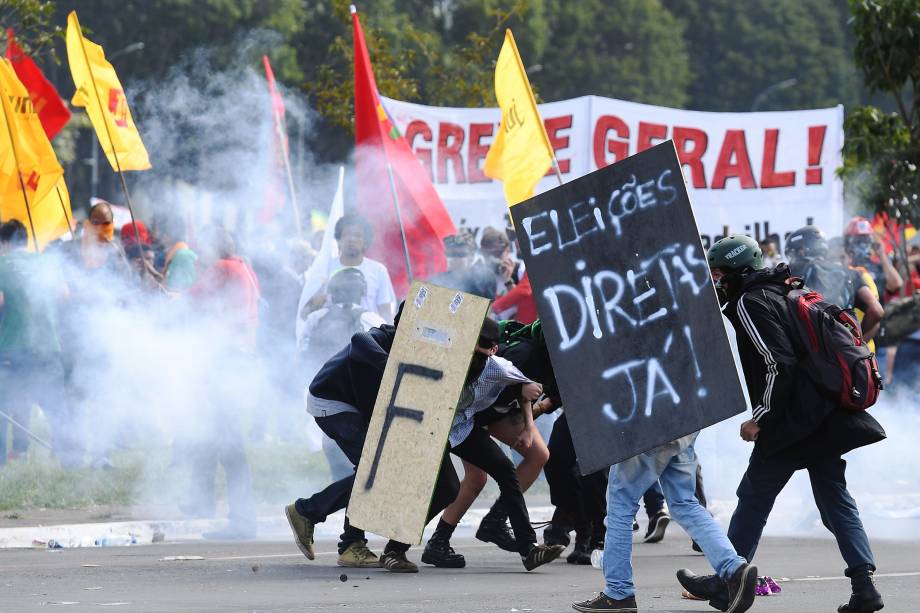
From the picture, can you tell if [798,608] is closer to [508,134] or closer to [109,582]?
[109,582]

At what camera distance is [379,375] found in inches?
314

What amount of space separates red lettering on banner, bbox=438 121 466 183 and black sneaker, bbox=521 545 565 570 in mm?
7925

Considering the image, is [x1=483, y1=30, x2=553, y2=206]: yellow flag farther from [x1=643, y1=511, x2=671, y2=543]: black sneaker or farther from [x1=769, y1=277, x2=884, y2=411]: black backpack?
[x1=769, y1=277, x2=884, y2=411]: black backpack

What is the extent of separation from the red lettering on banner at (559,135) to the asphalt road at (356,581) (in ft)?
22.2

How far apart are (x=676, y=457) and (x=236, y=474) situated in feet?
13.2

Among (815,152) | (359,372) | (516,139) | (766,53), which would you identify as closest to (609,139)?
(815,152)

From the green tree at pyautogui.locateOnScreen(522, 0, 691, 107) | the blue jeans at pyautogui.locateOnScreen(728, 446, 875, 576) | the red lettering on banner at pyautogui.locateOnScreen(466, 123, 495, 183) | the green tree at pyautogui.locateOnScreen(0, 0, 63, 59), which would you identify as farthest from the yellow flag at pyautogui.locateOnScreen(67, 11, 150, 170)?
the green tree at pyautogui.locateOnScreen(522, 0, 691, 107)

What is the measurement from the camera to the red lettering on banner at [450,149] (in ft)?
51.6

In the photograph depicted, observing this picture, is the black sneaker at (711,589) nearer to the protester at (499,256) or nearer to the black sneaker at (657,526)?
the black sneaker at (657,526)

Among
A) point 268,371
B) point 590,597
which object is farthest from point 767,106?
point 590,597

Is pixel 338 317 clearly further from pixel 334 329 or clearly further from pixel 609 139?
pixel 609 139

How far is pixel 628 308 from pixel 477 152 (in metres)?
A: 9.44

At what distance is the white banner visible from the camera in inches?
614

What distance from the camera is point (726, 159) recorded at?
15789 millimetres
